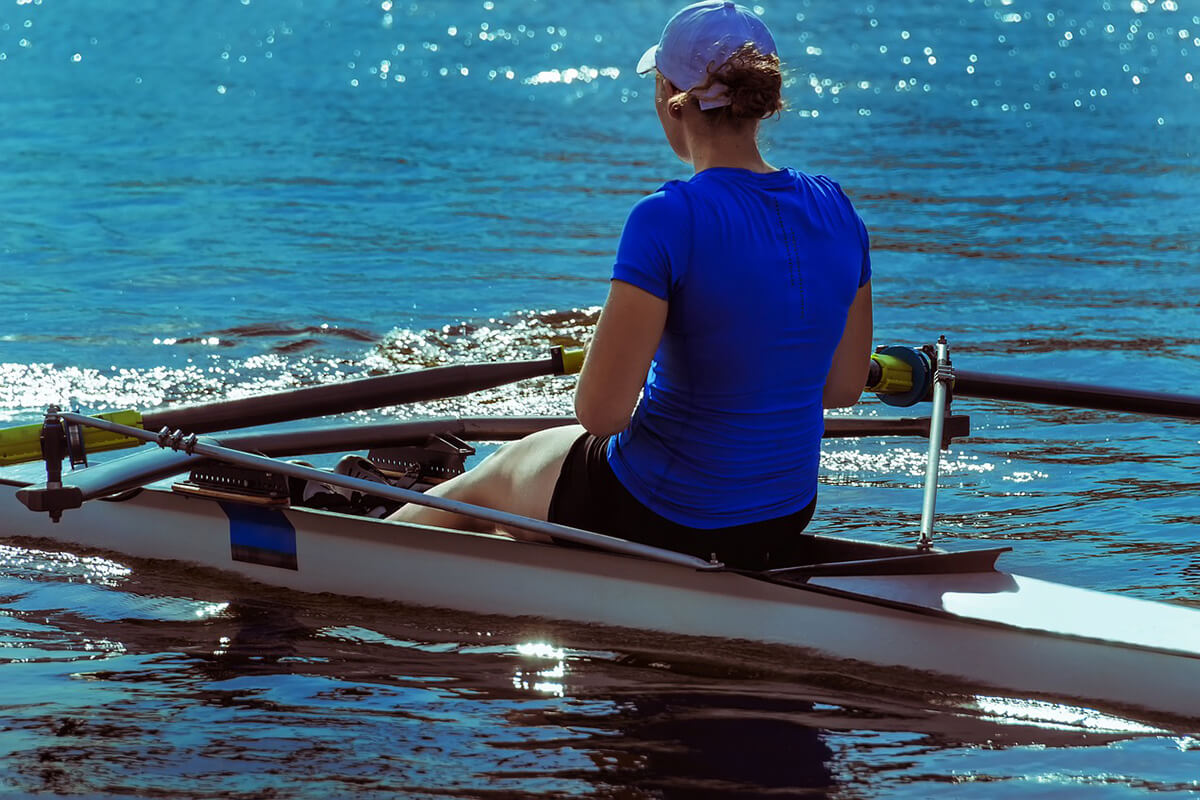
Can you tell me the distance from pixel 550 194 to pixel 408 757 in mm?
13840

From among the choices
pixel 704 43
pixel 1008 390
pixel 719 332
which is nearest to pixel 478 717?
pixel 719 332

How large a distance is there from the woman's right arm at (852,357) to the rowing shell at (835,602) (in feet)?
1.34

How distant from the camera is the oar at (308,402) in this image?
4832 millimetres

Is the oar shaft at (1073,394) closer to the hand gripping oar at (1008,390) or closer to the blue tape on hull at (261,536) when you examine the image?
the hand gripping oar at (1008,390)

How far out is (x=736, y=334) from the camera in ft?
11.8

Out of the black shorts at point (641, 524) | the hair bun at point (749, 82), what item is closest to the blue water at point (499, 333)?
the black shorts at point (641, 524)

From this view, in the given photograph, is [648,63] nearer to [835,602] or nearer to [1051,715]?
[835,602]

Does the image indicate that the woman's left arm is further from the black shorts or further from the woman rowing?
the black shorts

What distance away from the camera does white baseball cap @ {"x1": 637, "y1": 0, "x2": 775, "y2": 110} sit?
3484 mm

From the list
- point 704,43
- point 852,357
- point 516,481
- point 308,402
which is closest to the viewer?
point 704,43

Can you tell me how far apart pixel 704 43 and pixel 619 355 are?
74 centimetres

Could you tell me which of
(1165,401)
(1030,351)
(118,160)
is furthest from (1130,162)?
(1165,401)

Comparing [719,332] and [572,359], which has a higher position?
[719,332]

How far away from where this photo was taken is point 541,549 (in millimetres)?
4289
